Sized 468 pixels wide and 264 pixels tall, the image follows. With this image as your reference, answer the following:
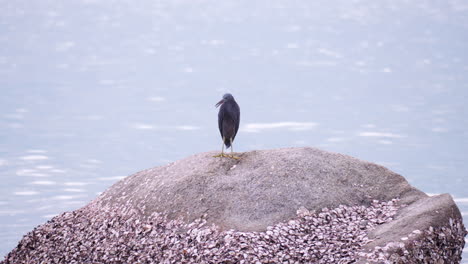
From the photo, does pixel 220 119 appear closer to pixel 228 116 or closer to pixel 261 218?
pixel 228 116

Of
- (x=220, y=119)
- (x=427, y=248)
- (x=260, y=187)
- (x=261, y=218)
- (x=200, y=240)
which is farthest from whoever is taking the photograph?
(x=220, y=119)

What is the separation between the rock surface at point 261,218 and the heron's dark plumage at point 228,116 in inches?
22.2

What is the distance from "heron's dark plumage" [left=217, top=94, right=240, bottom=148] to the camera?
34.0 feet

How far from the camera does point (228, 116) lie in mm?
10375

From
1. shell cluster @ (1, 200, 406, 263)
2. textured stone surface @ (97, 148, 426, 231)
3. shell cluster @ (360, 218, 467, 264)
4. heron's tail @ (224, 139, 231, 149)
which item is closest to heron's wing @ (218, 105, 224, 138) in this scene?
heron's tail @ (224, 139, 231, 149)

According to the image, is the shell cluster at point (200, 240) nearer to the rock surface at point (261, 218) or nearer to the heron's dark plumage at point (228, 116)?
the rock surface at point (261, 218)

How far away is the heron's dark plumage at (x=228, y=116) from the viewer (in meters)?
10.4

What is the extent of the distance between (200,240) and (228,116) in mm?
2415

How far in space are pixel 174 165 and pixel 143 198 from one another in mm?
1002

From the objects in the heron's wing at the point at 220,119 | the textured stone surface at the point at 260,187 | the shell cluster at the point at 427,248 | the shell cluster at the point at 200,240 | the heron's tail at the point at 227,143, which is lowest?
the shell cluster at the point at 427,248

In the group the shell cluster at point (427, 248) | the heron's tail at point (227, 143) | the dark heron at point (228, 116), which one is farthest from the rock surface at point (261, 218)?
the dark heron at point (228, 116)

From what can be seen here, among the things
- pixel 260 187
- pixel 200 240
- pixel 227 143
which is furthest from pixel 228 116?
pixel 200 240

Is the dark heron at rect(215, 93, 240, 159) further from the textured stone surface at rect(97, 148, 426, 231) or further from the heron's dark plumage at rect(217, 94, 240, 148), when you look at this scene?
the textured stone surface at rect(97, 148, 426, 231)

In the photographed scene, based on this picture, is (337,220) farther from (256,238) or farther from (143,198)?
(143,198)
